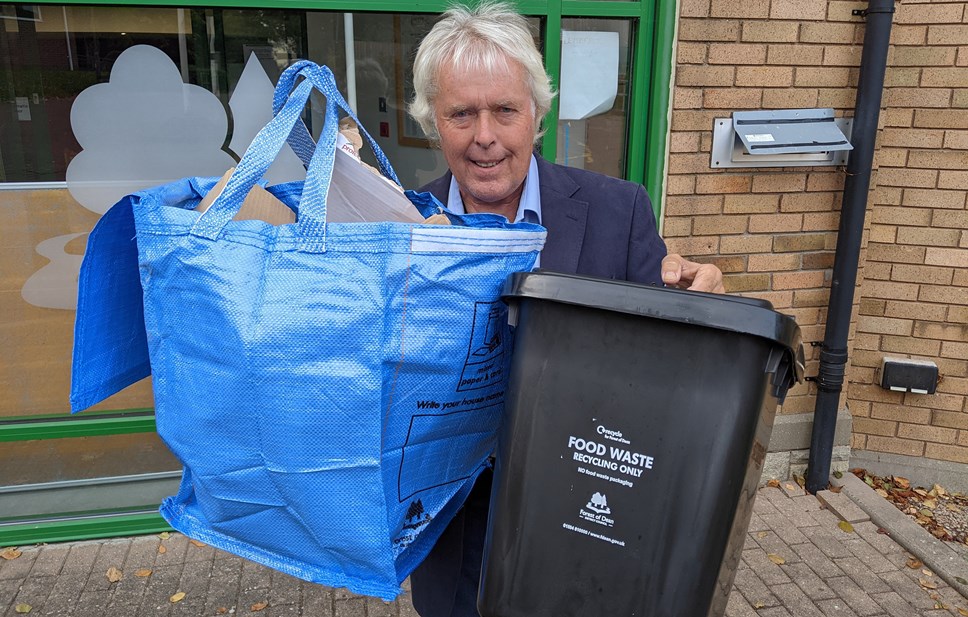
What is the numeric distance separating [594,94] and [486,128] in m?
2.22

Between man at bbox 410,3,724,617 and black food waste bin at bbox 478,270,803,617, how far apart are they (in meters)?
0.41

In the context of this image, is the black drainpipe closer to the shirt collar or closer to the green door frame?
the green door frame

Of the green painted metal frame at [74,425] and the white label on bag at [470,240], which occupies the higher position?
the white label on bag at [470,240]

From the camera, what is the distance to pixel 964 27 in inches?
146

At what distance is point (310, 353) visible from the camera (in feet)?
4.00

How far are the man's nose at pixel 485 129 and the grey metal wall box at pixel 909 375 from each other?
331 centimetres

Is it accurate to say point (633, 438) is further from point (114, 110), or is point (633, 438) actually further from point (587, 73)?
point (114, 110)

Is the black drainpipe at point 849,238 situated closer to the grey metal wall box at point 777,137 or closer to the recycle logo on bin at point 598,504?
the grey metal wall box at point 777,137

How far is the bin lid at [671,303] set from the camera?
4.10 ft

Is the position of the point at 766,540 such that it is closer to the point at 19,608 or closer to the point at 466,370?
the point at 466,370

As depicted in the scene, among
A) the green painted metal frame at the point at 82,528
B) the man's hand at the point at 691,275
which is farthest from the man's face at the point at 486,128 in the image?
the green painted metal frame at the point at 82,528

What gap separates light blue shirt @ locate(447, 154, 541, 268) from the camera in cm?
186

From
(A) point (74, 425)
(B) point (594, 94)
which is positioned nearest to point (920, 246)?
(B) point (594, 94)

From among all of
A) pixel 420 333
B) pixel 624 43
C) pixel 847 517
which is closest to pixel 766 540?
pixel 847 517
